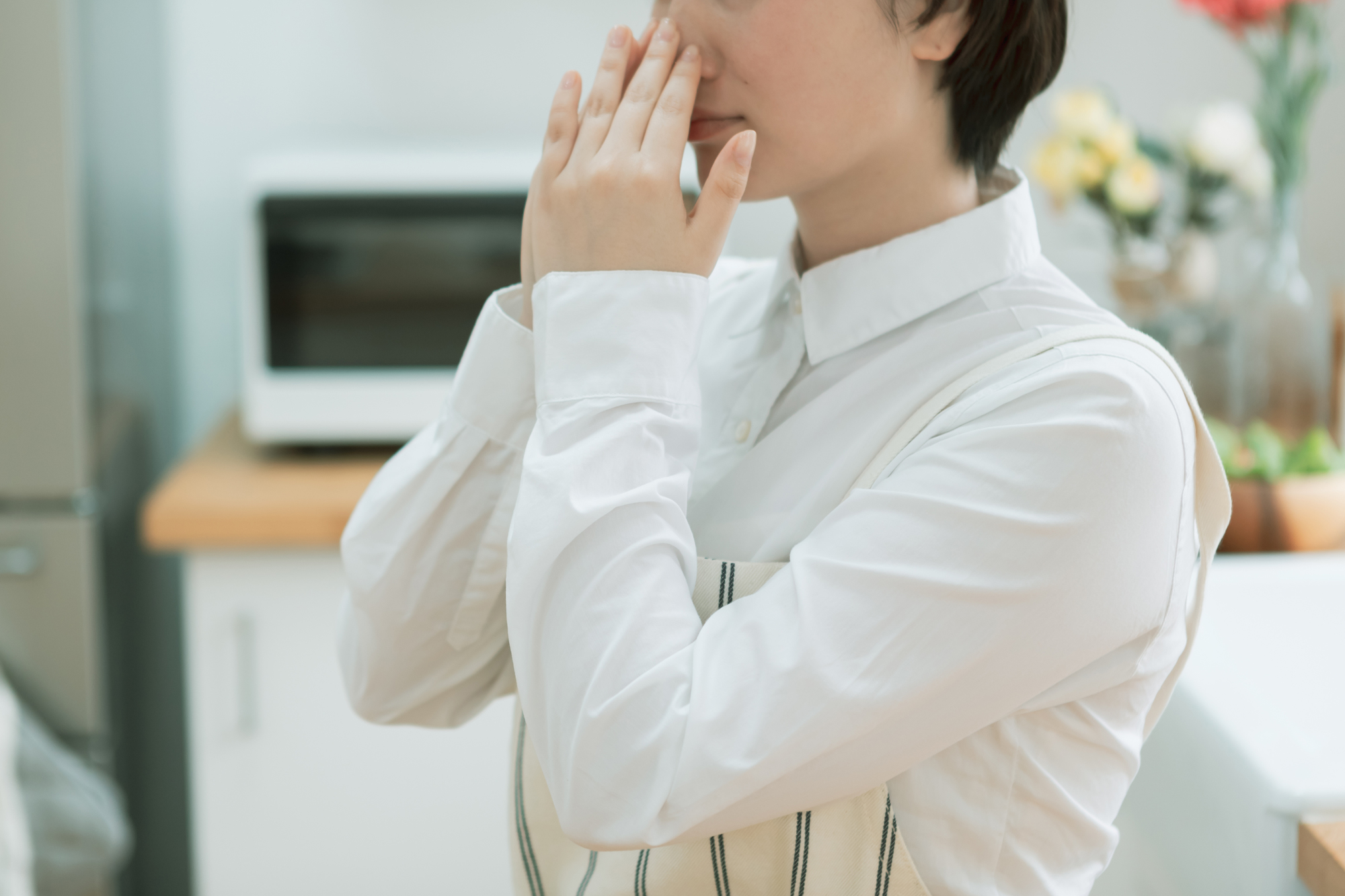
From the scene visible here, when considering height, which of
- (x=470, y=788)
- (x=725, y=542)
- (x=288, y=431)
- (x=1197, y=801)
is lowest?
(x=470, y=788)

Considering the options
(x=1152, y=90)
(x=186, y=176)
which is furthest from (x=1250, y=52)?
(x=186, y=176)

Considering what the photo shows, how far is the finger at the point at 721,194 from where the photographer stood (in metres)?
0.68

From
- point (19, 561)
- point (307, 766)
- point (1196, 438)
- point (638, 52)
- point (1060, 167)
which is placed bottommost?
point (307, 766)

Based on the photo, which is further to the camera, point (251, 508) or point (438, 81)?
point (438, 81)

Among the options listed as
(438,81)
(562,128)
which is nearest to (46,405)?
(438,81)

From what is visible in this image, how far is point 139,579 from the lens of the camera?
6.09 feet

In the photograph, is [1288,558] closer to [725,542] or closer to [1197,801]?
[1197,801]

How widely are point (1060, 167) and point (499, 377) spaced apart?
1.10m

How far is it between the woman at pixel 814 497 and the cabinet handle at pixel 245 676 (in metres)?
0.75

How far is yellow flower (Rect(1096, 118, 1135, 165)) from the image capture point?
1.61 m

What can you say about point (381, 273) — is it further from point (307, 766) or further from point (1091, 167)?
point (1091, 167)

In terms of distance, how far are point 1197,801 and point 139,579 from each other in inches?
59.1

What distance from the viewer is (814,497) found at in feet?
2.38

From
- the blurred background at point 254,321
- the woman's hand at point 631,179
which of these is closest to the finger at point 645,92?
the woman's hand at point 631,179
